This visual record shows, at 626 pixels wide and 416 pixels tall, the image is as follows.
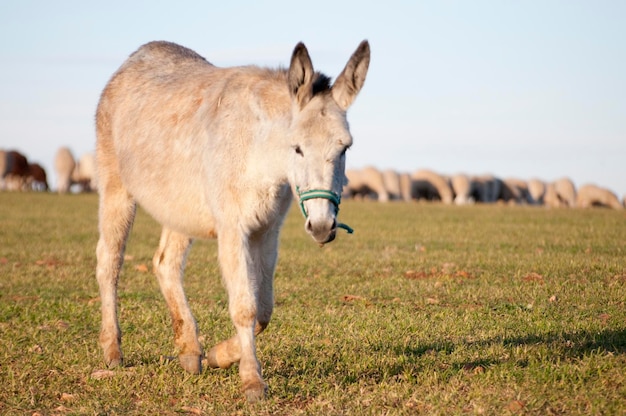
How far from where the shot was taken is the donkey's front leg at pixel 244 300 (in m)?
5.50

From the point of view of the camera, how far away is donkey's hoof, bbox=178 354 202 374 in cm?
646

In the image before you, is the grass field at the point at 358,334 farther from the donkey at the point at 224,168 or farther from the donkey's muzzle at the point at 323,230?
the donkey's muzzle at the point at 323,230

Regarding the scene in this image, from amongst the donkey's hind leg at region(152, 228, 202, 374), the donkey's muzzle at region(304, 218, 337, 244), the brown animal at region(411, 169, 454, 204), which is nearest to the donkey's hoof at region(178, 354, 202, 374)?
the donkey's hind leg at region(152, 228, 202, 374)

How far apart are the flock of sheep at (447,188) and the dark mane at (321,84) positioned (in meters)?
54.8

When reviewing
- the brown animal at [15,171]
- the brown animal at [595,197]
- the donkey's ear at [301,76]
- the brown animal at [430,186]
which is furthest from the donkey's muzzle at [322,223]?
the brown animal at [430,186]

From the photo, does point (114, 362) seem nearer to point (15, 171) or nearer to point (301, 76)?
point (301, 76)

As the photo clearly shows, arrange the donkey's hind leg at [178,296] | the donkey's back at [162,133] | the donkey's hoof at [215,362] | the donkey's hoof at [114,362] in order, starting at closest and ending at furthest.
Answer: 1. the donkey's hoof at [215,362]
2. the donkey's back at [162,133]
3. the donkey's hind leg at [178,296]
4. the donkey's hoof at [114,362]

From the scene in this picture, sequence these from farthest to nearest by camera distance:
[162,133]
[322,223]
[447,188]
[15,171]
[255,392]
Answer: [447,188] < [15,171] < [162,133] < [255,392] < [322,223]

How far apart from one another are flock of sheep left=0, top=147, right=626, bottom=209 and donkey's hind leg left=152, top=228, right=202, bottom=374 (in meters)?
46.2

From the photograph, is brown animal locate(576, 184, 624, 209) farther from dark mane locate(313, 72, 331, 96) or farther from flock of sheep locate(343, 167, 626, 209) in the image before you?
dark mane locate(313, 72, 331, 96)

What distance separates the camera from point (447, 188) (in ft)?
205

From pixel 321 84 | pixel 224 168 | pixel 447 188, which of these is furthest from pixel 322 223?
pixel 447 188

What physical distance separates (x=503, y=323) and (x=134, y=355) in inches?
142

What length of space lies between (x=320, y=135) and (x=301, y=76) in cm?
46
